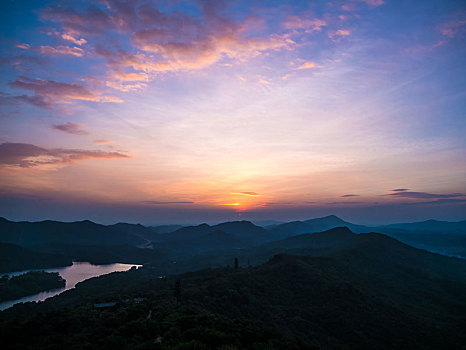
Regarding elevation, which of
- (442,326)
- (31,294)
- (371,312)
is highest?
(371,312)

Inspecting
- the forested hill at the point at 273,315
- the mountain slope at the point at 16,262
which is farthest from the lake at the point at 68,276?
the forested hill at the point at 273,315

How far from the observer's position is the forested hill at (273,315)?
2194 centimetres

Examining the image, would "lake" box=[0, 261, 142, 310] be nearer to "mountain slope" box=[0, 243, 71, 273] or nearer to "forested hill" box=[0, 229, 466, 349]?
"mountain slope" box=[0, 243, 71, 273]

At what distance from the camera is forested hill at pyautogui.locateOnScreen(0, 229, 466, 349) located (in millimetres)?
21938

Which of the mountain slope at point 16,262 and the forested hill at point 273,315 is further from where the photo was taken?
the mountain slope at point 16,262

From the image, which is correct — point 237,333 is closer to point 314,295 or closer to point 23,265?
point 314,295

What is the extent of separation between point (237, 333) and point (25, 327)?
20.8 metres

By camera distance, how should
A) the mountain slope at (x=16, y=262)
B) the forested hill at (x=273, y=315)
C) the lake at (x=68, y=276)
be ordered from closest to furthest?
the forested hill at (x=273, y=315), the lake at (x=68, y=276), the mountain slope at (x=16, y=262)

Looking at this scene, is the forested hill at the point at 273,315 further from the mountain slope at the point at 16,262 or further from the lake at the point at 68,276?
the mountain slope at the point at 16,262

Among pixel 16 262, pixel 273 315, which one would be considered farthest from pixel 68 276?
pixel 273 315

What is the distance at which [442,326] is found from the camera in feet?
174

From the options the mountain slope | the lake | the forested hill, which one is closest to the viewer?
the forested hill

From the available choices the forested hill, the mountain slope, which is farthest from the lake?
the forested hill

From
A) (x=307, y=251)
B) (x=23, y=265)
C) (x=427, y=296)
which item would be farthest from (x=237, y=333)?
(x=23, y=265)
